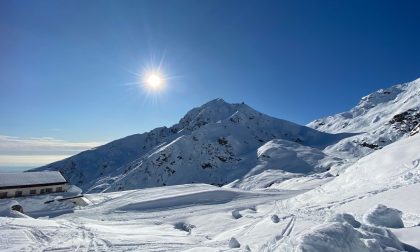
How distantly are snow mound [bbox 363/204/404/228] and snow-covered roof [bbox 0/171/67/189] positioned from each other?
47.9 m

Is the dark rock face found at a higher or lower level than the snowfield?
higher

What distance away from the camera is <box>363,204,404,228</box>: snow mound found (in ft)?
40.4

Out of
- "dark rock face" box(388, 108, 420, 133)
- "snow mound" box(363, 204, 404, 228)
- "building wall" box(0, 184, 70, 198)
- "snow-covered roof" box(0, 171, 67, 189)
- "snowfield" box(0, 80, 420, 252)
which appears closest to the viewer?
"snowfield" box(0, 80, 420, 252)

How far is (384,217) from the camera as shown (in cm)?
1270

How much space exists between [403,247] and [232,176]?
119687 mm

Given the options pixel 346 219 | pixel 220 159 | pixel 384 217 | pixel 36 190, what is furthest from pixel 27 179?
pixel 220 159

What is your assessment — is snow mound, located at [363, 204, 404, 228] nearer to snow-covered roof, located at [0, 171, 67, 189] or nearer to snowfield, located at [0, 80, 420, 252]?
snowfield, located at [0, 80, 420, 252]

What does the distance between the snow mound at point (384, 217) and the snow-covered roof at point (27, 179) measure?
157ft

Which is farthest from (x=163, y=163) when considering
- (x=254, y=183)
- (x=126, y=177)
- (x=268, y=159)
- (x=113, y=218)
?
(x=113, y=218)

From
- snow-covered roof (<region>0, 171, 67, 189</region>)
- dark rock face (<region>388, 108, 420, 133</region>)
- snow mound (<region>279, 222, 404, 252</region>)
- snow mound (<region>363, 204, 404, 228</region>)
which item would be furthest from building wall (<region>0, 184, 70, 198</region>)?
dark rock face (<region>388, 108, 420, 133</region>)

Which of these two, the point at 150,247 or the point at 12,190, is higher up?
the point at 12,190

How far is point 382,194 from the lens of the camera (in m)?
18.2

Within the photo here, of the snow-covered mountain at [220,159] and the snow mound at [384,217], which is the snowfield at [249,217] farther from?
the snow-covered mountain at [220,159]

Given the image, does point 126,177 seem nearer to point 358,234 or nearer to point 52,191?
point 52,191
